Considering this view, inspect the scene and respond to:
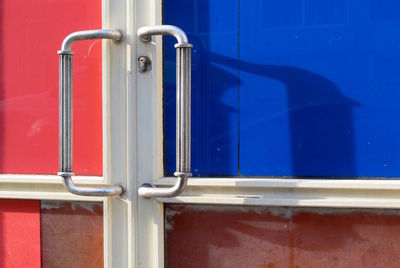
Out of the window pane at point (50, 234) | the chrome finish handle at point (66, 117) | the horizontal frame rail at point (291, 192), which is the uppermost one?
the chrome finish handle at point (66, 117)

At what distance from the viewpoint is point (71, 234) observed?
5.14 ft

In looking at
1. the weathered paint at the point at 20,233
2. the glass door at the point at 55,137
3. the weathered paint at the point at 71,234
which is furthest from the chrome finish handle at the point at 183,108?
the weathered paint at the point at 20,233

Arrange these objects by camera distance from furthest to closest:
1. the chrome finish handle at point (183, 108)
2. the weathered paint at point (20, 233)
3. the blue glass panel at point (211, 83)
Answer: the weathered paint at point (20, 233) → the blue glass panel at point (211, 83) → the chrome finish handle at point (183, 108)

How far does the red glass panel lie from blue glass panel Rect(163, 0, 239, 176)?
244 mm

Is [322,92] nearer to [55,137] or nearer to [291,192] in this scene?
[291,192]

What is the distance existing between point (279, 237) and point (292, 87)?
0.42 meters

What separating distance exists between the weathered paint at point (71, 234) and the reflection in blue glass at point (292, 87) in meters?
0.30

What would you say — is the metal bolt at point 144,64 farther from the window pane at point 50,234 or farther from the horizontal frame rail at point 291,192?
the window pane at point 50,234

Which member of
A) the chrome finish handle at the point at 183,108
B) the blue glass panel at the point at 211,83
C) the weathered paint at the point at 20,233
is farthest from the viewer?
the weathered paint at the point at 20,233

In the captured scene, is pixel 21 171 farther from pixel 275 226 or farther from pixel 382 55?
pixel 382 55

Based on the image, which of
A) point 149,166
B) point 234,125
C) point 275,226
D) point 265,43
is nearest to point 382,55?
point 265,43

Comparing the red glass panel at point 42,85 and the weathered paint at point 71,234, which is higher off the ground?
the red glass panel at point 42,85

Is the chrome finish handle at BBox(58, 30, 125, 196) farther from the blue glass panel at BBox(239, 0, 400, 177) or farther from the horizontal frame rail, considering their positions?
the blue glass panel at BBox(239, 0, 400, 177)

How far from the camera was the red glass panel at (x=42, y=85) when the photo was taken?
1544mm
